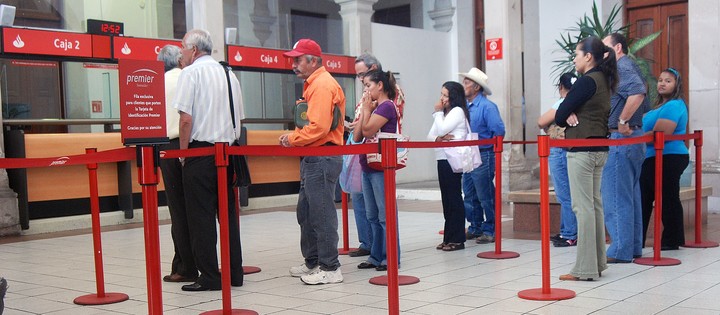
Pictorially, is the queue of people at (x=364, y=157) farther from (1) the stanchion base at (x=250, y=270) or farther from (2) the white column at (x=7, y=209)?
(2) the white column at (x=7, y=209)

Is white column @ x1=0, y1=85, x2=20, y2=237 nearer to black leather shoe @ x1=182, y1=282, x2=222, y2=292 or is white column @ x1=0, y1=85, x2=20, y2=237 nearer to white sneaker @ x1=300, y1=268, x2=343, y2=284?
black leather shoe @ x1=182, y1=282, x2=222, y2=292

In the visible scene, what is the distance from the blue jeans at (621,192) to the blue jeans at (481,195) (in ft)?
5.52

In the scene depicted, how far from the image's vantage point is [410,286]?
570 centimetres

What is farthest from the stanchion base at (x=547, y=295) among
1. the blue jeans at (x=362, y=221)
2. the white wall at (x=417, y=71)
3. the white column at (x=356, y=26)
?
the white wall at (x=417, y=71)

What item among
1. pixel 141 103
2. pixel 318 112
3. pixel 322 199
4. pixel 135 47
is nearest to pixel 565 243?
pixel 322 199

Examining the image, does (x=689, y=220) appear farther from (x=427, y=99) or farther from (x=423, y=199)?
(x=427, y=99)

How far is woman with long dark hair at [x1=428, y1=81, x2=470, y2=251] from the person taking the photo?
23.7 feet

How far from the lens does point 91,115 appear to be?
11.1 meters

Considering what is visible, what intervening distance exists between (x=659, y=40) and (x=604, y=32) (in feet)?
6.83

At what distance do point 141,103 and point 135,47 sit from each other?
22.5 ft

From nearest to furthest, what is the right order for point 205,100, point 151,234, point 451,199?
point 151,234
point 205,100
point 451,199

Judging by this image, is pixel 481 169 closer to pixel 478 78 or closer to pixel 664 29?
pixel 478 78

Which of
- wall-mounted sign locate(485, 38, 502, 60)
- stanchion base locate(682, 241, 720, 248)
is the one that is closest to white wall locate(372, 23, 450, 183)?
wall-mounted sign locate(485, 38, 502, 60)

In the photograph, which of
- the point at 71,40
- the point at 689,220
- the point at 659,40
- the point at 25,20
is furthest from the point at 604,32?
the point at 25,20
